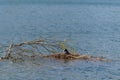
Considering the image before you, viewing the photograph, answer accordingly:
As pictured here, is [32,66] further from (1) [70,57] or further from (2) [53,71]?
(1) [70,57]

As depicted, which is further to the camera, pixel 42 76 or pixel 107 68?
pixel 107 68

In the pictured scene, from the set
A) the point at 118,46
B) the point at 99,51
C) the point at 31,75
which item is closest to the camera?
the point at 31,75

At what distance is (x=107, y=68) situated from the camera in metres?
22.0

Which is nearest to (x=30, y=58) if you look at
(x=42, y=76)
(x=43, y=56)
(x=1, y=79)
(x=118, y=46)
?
(x=43, y=56)

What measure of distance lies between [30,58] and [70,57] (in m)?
2.27

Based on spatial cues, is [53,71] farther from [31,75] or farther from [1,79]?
[1,79]

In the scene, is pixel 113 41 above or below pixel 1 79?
above

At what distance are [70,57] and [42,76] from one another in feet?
11.1

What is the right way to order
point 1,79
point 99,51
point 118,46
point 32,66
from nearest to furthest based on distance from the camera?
point 1,79
point 32,66
point 99,51
point 118,46

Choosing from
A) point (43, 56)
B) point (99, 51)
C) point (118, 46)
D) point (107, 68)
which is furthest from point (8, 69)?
point (118, 46)

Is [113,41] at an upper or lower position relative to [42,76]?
upper

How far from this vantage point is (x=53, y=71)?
2116cm

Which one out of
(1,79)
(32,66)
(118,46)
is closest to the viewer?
(1,79)

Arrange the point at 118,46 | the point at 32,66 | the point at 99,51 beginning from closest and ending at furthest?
the point at 32,66, the point at 99,51, the point at 118,46
